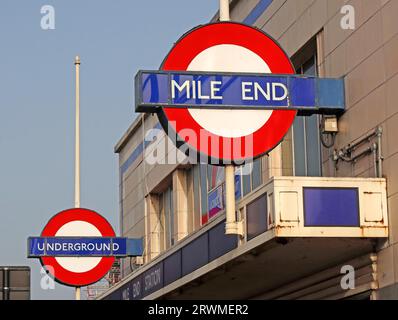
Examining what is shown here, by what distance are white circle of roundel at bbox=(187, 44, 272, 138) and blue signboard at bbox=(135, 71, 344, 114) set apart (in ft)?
0.39

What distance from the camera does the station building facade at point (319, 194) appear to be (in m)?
15.6

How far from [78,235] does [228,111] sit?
992 centimetres

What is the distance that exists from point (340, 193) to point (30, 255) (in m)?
9.29

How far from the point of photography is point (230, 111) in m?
15.4

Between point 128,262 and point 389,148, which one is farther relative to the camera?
point 128,262

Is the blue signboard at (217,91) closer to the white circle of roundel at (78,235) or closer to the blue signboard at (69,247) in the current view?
the blue signboard at (69,247)

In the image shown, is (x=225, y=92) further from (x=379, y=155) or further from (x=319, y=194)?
(x=379, y=155)

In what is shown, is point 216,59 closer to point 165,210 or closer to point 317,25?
point 317,25

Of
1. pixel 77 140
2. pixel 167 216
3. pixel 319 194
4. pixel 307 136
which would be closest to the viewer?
pixel 319 194

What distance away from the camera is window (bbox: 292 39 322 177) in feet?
62.8

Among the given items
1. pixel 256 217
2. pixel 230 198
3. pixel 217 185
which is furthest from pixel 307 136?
pixel 217 185

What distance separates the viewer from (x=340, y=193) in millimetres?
15648
